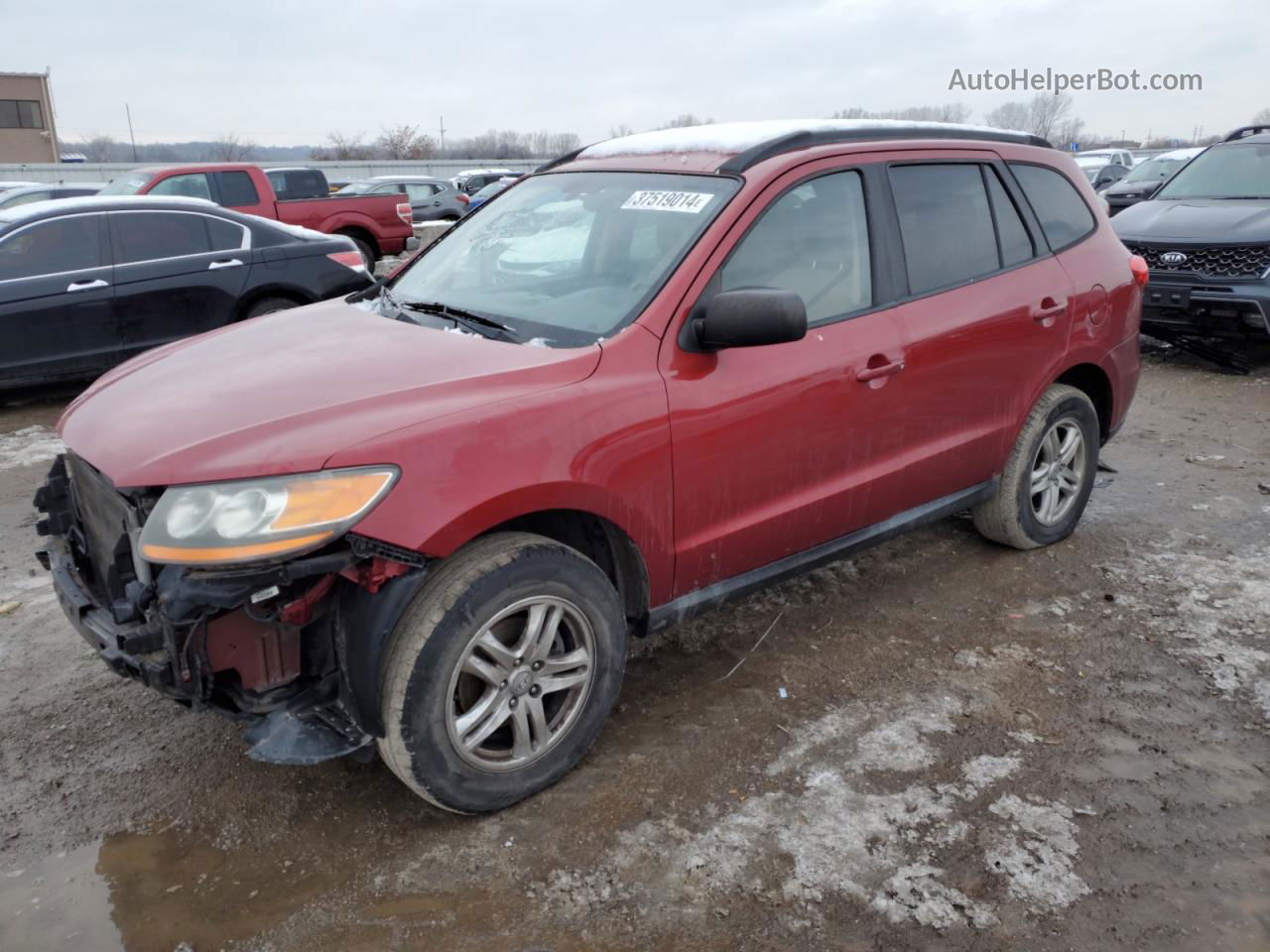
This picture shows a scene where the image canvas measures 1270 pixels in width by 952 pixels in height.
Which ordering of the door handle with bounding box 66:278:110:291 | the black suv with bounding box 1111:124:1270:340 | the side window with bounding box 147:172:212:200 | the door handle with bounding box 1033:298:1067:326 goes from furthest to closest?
the side window with bounding box 147:172:212:200 < the black suv with bounding box 1111:124:1270:340 < the door handle with bounding box 66:278:110:291 < the door handle with bounding box 1033:298:1067:326

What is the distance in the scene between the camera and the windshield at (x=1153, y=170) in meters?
17.1

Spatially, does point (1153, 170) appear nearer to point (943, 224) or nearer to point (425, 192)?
point (425, 192)

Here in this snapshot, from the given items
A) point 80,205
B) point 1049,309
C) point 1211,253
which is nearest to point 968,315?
point 1049,309

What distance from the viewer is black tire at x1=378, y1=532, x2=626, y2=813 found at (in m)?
2.47

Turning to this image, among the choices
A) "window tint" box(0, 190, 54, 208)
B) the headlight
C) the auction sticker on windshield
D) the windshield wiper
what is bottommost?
the headlight

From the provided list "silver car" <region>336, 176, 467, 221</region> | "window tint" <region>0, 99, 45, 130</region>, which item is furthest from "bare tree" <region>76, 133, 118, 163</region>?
"silver car" <region>336, 176, 467, 221</region>

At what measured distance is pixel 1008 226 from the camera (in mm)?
4078

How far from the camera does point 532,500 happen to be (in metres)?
2.62

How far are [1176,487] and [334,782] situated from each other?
4.79 meters

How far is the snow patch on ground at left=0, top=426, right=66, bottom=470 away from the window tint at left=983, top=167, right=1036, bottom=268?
214 inches

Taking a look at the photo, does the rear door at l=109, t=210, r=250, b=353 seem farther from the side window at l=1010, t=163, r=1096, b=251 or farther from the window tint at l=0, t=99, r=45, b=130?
the window tint at l=0, t=99, r=45, b=130

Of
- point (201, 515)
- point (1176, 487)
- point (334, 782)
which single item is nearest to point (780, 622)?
point (334, 782)

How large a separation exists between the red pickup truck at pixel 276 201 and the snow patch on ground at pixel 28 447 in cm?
526

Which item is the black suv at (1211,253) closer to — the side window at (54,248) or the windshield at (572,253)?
the windshield at (572,253)
